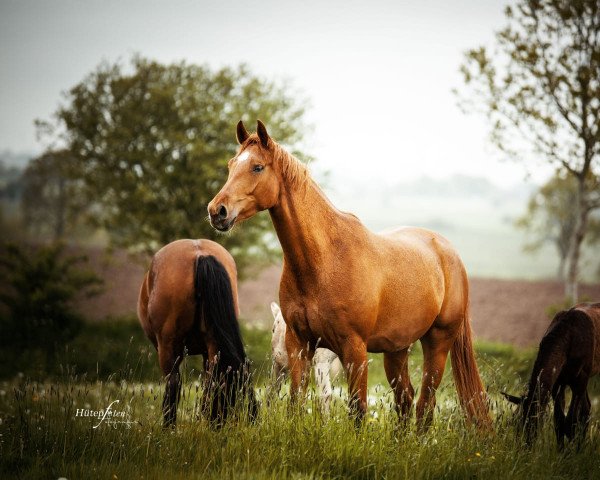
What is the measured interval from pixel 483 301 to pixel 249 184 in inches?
753

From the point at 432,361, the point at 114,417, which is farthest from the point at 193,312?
the point at 432,361

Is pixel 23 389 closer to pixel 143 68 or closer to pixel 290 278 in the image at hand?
pixel 290 278

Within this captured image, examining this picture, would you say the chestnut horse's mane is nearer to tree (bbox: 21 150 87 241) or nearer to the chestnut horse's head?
the chestnut horse's head

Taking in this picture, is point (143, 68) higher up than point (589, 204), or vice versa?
point (143, 68)

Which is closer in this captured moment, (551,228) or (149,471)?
(149,471)

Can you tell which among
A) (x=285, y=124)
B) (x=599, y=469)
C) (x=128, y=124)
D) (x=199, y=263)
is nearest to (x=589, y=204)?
(x=285, y=124)

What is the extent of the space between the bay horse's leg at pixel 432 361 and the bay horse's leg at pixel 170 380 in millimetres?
2350

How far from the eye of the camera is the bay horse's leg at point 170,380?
16.8ft

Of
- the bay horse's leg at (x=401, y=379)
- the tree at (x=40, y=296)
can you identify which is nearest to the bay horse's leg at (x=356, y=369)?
the bay horse's leg at (x=401, y=379)

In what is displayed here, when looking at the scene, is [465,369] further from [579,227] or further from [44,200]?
[44,200]

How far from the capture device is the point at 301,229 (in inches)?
170

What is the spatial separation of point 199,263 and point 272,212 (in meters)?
1.58

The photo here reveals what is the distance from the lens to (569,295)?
1222 cm

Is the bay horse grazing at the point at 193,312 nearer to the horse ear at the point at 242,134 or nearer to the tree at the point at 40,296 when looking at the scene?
the horse ear at the point at 242,134
